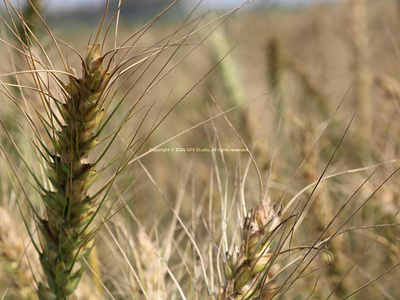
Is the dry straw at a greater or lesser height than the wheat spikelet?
greater

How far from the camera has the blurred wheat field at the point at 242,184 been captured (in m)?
0.45

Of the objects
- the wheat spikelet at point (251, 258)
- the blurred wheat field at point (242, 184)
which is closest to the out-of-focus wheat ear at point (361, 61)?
the blurred wheat field at point (242, 184)

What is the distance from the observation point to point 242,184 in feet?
1.68

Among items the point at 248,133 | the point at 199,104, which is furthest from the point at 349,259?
the point at 199,104

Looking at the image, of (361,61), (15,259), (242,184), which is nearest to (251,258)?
(242,184)

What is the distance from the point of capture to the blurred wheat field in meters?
0.45

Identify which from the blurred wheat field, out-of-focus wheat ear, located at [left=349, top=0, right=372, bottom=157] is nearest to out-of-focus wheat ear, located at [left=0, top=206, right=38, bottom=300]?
the blurred wheat field

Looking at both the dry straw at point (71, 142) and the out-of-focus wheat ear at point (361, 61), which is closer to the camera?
the dry straw at point (71, 142)

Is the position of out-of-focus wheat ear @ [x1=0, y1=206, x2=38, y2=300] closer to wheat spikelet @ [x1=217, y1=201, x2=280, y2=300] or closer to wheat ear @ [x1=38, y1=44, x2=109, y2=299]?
wheat ear @ [x1=38, y1=44, x2=109, y2=299]

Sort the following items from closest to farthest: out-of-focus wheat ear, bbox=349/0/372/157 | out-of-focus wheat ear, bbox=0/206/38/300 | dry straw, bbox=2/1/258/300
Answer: dry straw, bbox=2/1/258/300 < out-of-focus wheat ear, bbox=0/206/38/300 < out-of-focus wheat ear, bbox=349/0/372/157

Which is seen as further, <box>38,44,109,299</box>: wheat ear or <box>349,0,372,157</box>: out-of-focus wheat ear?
<box>349,0,372,157</box>: out-of-focus wheat ear

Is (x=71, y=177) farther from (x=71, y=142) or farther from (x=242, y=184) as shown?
(x=242, y=184)

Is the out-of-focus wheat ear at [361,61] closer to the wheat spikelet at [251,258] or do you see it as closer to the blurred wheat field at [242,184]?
the blurred wheat field at [242,184]

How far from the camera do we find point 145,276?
0.66 metres
